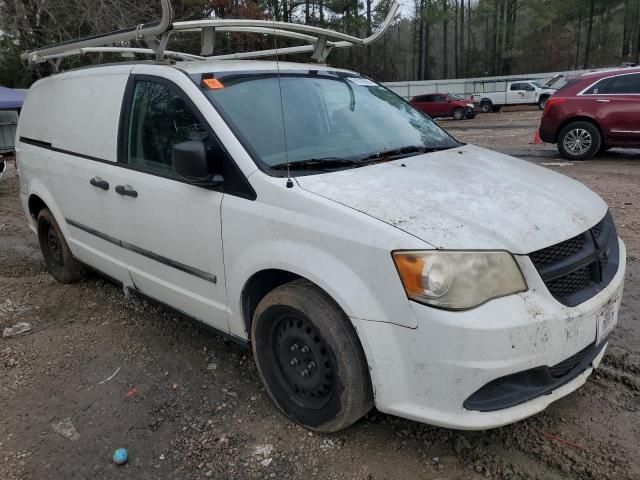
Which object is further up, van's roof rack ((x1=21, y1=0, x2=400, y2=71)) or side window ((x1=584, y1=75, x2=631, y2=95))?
van's roof rack ((x1=21, y1=0, x2=400, y2=71))

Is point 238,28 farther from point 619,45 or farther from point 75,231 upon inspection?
point 619,45

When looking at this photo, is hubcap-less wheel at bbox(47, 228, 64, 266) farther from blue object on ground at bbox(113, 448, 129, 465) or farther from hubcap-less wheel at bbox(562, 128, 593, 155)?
hubcap-less wheel at bbox(562, 128, 593, 155)

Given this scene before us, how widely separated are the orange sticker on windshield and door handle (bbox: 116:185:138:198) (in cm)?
82

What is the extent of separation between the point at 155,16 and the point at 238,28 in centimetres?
1467

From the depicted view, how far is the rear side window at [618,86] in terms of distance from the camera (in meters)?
9.88

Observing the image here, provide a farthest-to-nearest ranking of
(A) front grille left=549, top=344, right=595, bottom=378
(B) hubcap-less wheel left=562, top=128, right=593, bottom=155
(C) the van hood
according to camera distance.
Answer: (B) hubcap-less wheel left=562, top=128, right=593, bottom=155 → (A) front grille left=549, top=344, right=595, bottom=378 → (C) the van hood

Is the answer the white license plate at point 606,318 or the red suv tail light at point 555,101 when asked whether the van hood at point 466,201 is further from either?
the red suv tail light at point 555,101

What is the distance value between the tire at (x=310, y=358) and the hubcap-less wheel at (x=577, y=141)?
951 cm

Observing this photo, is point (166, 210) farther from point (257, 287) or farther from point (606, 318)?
point (606, 318)

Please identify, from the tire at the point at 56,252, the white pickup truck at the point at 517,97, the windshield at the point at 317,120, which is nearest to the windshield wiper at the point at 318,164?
the windshield at the point at 317,120

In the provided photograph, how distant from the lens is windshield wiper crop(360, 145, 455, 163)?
3.01 metres

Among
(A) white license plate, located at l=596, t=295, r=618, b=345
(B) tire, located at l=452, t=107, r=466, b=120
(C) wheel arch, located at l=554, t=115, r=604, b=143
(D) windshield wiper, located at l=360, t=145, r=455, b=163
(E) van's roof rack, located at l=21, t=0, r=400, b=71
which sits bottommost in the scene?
(B) tire, located at l=452, t=107, r=466, b=120

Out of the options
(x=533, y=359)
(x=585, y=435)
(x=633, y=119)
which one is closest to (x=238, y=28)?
(x=533, y=359)

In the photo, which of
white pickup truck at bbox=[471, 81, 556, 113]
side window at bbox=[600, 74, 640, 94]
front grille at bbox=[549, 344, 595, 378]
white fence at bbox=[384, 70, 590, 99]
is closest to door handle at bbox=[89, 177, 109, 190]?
front grille at bbox=[549, 344, 595, 378]
